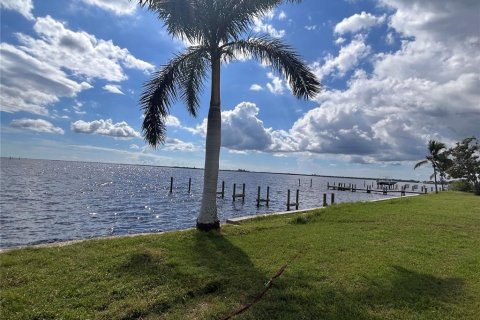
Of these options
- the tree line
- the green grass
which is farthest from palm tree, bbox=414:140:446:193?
the green grass

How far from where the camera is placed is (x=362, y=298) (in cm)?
539

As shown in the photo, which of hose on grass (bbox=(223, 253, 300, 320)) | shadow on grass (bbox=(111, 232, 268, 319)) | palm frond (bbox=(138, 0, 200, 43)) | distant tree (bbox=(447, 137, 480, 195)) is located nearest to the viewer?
hose on grass (bbox=(223, 253, 300, 320))

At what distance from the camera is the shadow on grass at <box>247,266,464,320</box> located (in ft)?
15.9

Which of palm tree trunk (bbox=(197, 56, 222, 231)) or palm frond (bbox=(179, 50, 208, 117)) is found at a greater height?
palm frond (bbox=(179, 50, 208, 117))

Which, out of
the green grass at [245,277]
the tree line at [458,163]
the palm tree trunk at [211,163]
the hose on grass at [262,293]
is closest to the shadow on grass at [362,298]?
the green grass at [245,277]

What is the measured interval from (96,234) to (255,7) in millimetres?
14652

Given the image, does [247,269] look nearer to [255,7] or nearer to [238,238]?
[238,238]

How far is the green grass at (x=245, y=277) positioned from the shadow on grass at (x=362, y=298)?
16 millimetres

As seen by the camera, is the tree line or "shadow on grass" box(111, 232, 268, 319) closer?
"shadow on grass" box(111, 232, 268, 319)

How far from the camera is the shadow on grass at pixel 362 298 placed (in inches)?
191

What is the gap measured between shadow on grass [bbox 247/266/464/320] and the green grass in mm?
16

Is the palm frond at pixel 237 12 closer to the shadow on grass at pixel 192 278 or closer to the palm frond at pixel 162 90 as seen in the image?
the palm frond at pixel 162 90

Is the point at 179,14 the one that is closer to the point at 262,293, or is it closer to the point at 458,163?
the point at 262,293

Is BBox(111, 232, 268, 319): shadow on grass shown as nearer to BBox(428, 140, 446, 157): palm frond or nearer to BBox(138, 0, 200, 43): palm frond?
BBox(138, 0, 200, 43): palm frond
